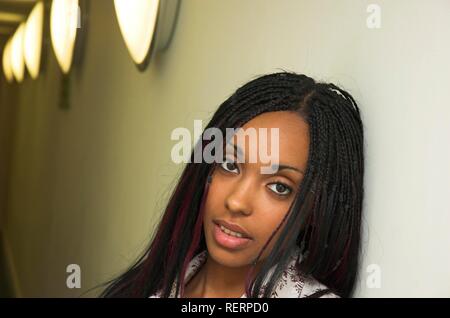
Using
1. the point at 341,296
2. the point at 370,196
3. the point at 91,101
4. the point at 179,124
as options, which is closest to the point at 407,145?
the point at 370,196

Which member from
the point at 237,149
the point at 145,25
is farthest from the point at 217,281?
the point at 145,25

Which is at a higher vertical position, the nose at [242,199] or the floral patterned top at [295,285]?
the nose at [242,199]

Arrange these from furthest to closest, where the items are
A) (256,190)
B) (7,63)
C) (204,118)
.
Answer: (7,63) < (204,118) < (256,190)

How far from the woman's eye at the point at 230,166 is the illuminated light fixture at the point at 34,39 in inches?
15.6

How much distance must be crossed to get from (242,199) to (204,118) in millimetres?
157

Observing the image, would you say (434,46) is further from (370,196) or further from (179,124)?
(179,124)

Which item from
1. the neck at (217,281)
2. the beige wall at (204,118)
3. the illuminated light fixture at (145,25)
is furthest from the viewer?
the illuminated light fixture at (145,25)

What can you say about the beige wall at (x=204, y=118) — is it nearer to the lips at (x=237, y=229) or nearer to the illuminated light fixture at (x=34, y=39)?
the illuminated light fixture at (x=34, y=39)

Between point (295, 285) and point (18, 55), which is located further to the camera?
point (18, 55)

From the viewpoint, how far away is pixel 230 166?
0.74 meters

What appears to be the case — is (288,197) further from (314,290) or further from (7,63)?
(7,63)

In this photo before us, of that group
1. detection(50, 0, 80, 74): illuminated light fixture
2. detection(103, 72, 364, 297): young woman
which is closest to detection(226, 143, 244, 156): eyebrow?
detection(103, 72, 364, 297): young woman

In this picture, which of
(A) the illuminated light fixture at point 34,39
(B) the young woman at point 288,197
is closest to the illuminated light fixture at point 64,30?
(A) the illuminated light fixture at point 34,39

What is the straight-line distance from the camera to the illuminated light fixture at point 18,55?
923mm
